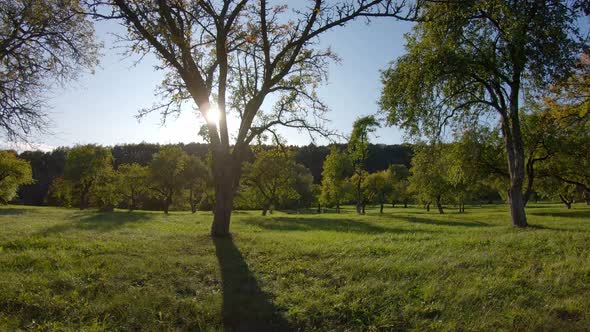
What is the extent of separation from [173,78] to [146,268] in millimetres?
9646

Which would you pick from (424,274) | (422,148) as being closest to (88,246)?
(424,274)

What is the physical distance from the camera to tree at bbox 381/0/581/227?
1449 cm

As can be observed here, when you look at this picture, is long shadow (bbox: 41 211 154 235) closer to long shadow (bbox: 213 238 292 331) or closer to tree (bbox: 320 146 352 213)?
long shadow (bbox: 213 238 292 331)

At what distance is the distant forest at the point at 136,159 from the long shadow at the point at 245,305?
3088 inches

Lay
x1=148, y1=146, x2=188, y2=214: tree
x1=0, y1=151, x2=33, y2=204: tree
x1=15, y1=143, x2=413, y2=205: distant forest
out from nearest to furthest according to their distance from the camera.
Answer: x1=148, y1=146, x2=188, y2=214: tree
x1=0, y1=151, x2=33, y2=204: tree
x1=15, y1=143, x2=413, y2=205: distant forest

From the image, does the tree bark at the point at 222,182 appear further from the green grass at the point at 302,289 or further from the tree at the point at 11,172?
the tree at the point at 11,172

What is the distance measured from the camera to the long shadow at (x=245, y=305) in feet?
20.1

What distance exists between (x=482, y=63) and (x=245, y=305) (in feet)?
49.7

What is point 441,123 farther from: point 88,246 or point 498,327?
point 88,246

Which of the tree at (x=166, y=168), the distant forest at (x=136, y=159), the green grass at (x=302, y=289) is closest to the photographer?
the green grass at (x=302, y=289)

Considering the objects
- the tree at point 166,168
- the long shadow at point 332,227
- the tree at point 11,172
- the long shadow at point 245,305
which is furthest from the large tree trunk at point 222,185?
the tree at point 11,172

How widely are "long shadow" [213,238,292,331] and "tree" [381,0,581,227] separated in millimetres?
11658

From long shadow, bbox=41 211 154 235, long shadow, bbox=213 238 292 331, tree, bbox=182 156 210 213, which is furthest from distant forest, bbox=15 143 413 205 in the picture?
long shadow, bbox=213 238 292 331

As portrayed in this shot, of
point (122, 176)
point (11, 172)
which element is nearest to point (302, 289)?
point (122, 176)
